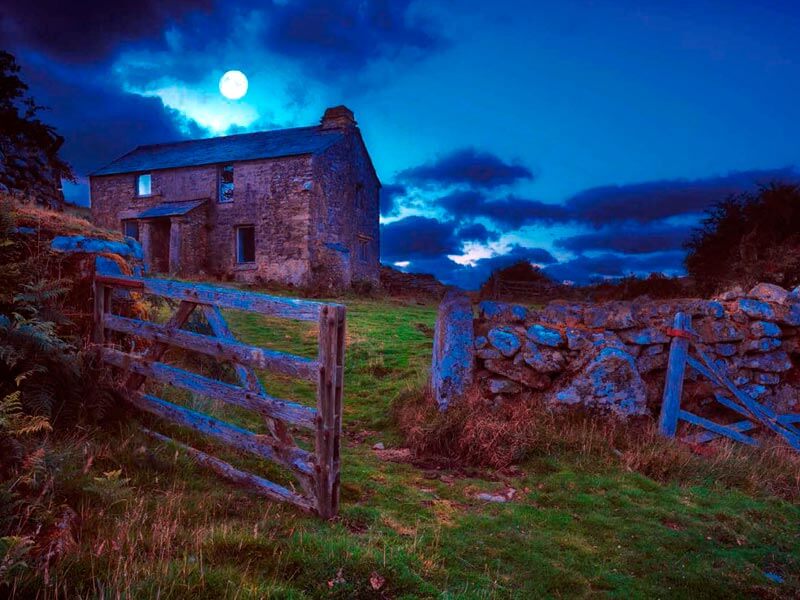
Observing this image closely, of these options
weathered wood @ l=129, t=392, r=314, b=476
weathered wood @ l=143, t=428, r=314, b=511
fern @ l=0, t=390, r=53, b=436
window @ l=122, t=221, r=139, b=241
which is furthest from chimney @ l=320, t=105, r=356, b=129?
fern @ l=0, t=390, r=53, b=436

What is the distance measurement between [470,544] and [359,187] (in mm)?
26667

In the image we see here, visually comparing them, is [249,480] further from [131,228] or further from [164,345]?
[131,228]

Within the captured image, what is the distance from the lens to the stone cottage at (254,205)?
24531mm

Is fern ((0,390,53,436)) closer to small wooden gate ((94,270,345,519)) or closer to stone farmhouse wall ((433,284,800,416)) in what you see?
small wooden gate ((94,270,345,519))

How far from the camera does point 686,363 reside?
7.49 metres

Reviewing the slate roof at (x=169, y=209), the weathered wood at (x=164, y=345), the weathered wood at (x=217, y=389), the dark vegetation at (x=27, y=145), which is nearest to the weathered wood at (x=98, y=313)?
the weathered wood at (x=217, y=389)

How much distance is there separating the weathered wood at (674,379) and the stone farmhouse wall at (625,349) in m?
0.19

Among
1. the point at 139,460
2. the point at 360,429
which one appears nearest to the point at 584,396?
the point at 360,429

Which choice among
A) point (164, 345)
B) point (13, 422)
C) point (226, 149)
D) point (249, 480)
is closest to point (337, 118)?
point (226, 149)

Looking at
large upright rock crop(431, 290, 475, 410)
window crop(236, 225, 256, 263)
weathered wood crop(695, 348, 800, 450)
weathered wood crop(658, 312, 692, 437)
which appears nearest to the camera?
large upright rock crop(431, 290, 475, 410)

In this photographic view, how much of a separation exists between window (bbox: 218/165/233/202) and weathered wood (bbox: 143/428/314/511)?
23739 millimetres

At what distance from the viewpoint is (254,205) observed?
2528 centimetres

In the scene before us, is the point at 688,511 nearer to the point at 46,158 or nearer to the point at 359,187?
the point at 46,158

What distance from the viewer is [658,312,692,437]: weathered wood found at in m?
7.00
